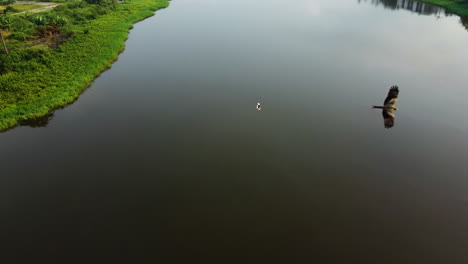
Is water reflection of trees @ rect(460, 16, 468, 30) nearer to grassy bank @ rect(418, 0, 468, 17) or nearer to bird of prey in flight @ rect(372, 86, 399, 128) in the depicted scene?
grassy bank @ rect(418, 0, 468, 17)

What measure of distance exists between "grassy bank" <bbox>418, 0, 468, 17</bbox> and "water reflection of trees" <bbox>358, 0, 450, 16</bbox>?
154 cm

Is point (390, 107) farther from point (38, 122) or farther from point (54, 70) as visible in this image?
point (54, 70)

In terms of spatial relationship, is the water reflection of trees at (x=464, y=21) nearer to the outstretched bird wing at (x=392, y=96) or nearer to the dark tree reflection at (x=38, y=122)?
the outstretched bird wing at (x=392, y=96)

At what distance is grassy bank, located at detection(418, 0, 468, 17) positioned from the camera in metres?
66.3

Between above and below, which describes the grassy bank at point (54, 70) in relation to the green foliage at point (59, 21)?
below

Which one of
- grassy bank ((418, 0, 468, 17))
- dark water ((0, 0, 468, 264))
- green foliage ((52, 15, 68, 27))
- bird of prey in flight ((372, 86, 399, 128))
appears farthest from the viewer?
grassy bank ((418, 0, 468, 17))

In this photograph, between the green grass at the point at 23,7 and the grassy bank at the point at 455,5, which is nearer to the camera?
the green grass at the point at 23,7

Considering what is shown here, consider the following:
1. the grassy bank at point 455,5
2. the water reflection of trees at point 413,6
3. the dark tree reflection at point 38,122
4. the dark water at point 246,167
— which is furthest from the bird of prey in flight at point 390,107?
the grassy bank at point 455,5

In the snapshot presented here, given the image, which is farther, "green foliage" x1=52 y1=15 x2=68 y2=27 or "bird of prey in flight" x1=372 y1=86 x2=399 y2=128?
"green foliage" x1=52 y1=15 x2=68 y2=27

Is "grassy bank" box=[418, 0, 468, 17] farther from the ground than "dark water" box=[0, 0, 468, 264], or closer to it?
farther from the ground

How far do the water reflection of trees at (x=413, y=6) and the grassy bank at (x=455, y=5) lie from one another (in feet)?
5.04

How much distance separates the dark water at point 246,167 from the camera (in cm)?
1522

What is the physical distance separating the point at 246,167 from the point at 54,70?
2709 centimetres

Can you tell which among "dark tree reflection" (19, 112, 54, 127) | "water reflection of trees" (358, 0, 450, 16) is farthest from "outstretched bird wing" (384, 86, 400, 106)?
"water reflection of trees" (358, 0, 450, 16)
